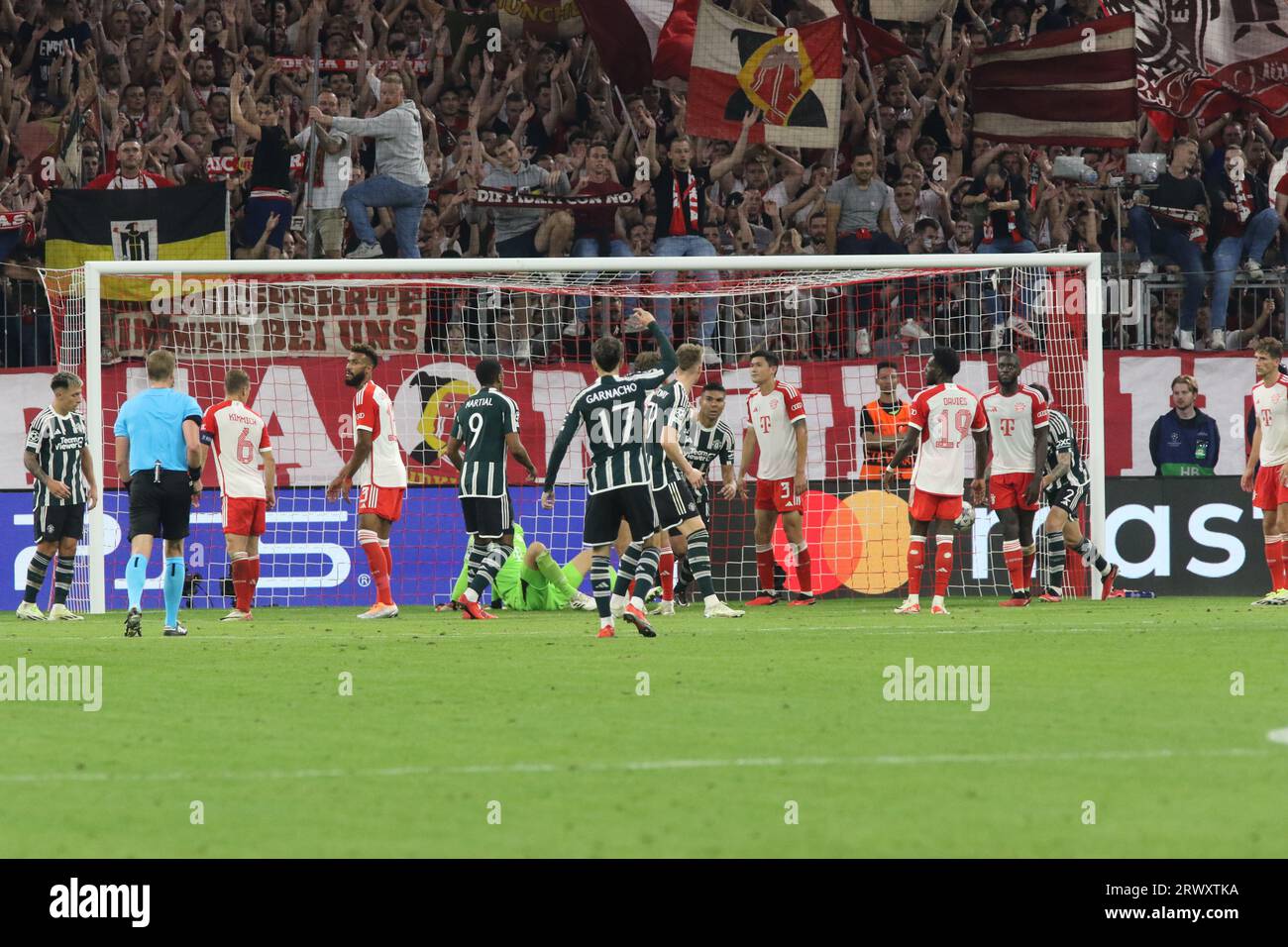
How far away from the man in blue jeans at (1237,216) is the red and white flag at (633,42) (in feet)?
21.9

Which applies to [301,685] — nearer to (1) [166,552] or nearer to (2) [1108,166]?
(1) [166,552]

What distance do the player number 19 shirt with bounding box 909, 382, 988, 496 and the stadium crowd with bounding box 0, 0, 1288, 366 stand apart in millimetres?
4045

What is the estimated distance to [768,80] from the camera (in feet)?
70.7

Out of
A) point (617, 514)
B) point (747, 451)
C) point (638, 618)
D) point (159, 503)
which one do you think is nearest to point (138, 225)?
point (159, 503)

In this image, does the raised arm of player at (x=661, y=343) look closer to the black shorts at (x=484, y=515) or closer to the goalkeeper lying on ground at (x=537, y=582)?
the black shorts at (x=484, y=515)

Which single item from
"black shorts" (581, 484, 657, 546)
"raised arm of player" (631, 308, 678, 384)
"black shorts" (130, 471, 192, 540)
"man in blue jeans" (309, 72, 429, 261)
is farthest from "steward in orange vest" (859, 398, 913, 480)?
"black shorts" (130, 471, 192, 540)

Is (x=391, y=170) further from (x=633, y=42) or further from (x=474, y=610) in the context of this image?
(x=474, y=610)

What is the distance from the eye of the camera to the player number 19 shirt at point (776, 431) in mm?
16875

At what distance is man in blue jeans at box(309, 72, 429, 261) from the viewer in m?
19.9

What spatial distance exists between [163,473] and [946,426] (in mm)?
6346

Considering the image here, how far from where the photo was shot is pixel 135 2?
2227 centimetres

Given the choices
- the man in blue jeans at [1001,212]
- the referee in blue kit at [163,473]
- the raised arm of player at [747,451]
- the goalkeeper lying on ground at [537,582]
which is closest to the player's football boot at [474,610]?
the goalkeeper lying on ground at [537,582]

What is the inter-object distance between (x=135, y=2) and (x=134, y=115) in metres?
1.94
